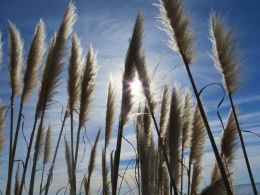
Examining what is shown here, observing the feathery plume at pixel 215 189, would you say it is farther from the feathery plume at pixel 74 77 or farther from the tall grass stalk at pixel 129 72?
the feathery plume at pixel 74 77

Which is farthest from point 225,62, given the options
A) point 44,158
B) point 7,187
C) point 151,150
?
point 44,158

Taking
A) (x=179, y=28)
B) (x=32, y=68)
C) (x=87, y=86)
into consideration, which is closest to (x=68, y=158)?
(x=87, y=86)

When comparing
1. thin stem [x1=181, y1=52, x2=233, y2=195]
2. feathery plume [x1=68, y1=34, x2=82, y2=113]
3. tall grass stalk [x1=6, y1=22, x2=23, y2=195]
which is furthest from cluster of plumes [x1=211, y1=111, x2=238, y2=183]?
tall grass stalk [x1=6, y1=22, x2=23, y2=195]

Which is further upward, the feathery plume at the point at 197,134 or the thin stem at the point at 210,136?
the feathery plume at the point at 197,134

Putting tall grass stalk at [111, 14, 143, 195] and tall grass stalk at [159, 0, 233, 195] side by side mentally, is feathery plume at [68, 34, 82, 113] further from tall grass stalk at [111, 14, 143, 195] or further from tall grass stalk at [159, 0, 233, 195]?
tall grass stalk at [159, 0, 233, 195]

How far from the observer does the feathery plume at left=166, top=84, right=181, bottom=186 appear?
312cm

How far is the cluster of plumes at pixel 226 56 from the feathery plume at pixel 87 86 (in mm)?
1387

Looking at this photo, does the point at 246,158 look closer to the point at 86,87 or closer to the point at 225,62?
the point at 225,62

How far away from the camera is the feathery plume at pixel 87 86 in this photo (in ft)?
13.4

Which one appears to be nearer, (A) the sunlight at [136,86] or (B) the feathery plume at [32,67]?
(A) the sunlight at [136,86]

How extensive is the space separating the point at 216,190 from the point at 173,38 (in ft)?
4.46

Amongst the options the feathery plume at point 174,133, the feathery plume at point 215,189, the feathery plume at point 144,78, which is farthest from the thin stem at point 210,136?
the feathery plume at point 174,133

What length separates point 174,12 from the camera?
319 centimetres

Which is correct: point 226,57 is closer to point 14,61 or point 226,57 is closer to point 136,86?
point 136,86
